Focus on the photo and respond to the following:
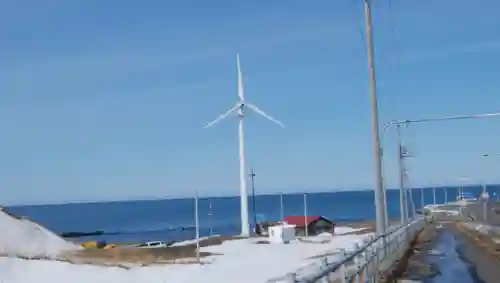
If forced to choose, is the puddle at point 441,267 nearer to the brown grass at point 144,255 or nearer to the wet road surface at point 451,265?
the wet road surface at point 451,265

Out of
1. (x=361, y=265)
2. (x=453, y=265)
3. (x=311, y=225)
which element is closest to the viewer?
(x=361, y=265)

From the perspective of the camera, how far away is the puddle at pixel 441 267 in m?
18.7

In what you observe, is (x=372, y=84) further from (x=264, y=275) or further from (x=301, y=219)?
(x=301, y=219)

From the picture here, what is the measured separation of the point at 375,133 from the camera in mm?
21547

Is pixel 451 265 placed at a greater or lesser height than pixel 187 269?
greater

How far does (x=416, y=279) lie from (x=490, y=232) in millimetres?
26918

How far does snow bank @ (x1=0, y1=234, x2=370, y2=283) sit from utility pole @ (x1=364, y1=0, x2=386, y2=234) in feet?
25.2

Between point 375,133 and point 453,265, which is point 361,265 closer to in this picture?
point 375,133

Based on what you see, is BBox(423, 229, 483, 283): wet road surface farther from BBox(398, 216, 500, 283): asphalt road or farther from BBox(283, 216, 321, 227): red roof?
BBox(283, 216, 321, 227): red roof

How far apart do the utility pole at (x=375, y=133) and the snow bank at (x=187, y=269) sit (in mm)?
7670

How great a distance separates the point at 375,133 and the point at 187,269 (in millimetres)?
19112

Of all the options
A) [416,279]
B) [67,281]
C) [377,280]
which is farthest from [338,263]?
[67,281]

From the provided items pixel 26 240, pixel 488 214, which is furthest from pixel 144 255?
pixel 488 214

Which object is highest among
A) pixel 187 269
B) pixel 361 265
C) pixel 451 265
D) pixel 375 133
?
pixel 375 133
